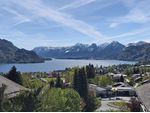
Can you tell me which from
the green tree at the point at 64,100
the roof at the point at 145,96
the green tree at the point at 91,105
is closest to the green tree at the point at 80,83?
the green tree at the point at 91,105

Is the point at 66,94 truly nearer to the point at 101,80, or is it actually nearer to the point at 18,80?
the point at 18,80

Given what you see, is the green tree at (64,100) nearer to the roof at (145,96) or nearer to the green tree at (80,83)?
the roof at (145,96)

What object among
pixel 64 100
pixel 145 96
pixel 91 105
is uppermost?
pixel 64 100

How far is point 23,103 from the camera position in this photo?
11828 mm

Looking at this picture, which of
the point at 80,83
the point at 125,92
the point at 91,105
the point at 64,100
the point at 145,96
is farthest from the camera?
the point at 125,92

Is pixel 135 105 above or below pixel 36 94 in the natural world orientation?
below

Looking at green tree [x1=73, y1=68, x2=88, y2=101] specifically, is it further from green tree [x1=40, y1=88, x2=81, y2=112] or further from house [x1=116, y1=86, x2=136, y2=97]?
house [x1=116, y1=86, x2=136, y2=97]

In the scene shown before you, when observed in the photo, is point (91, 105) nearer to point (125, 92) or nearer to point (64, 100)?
point (64, 100)

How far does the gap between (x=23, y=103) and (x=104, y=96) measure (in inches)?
2039

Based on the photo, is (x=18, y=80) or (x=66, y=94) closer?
(x=66, y=94)

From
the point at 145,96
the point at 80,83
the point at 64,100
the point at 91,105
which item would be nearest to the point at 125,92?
the point at 80,83

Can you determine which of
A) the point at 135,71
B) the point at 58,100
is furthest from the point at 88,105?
the point at 135,71

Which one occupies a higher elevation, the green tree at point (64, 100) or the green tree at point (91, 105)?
the green tree at point (64, 100)

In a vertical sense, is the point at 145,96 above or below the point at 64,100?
below
